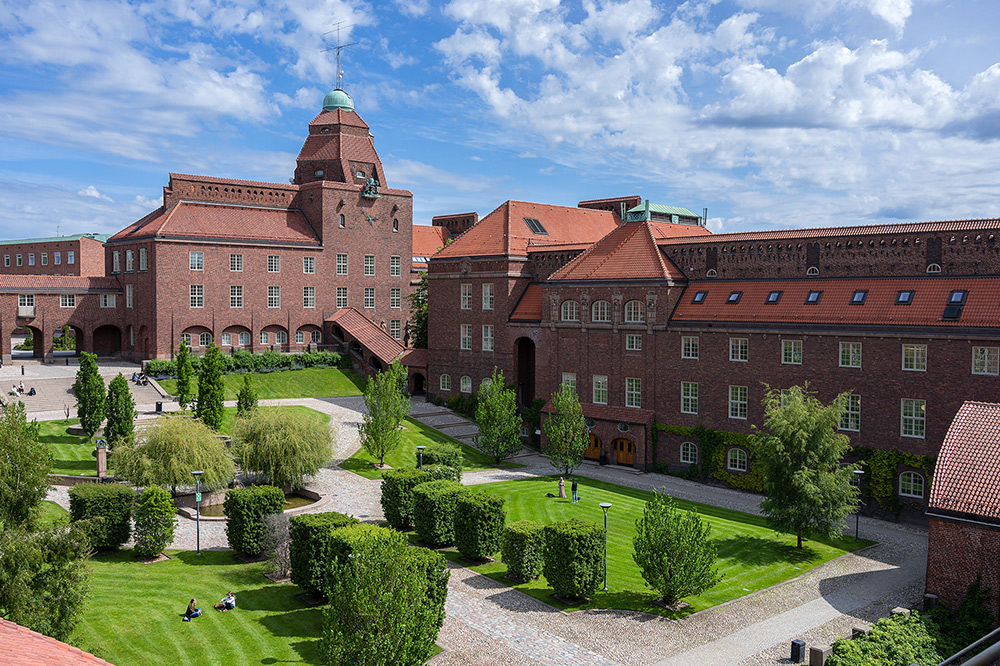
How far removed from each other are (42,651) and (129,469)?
2412 centimetres

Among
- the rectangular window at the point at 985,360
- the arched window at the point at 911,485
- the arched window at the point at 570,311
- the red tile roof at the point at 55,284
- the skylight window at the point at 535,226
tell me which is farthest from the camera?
the red tile roof at the point at 55,284

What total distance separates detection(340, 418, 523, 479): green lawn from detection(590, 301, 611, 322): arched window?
11104mm

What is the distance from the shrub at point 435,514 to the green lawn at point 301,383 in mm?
32869

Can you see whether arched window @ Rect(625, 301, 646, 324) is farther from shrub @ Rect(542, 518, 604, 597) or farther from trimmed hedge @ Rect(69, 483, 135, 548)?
trimmed hedge @ Rect(69, 483, 135, 548)

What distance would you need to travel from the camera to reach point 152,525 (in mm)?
30281

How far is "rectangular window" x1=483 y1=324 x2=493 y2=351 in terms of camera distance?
200 feet

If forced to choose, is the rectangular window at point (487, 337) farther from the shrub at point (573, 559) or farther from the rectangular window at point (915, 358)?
the shrub at point (573, 559)

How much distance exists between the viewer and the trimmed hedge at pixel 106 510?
30.8 metres

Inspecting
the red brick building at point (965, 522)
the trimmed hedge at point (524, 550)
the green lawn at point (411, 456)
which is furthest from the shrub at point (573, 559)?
the green lawn at point (411, 456)

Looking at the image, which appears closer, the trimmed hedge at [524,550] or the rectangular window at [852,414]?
the trimmed hedge at [524,550]

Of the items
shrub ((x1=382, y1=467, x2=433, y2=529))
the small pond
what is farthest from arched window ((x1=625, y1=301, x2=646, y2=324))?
the small pond

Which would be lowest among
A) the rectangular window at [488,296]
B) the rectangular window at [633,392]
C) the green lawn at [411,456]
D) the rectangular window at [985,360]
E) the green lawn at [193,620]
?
the green lawn at [193,620]

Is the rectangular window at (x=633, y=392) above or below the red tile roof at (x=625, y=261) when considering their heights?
below

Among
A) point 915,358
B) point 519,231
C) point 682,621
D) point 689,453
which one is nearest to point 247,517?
point 682,621
